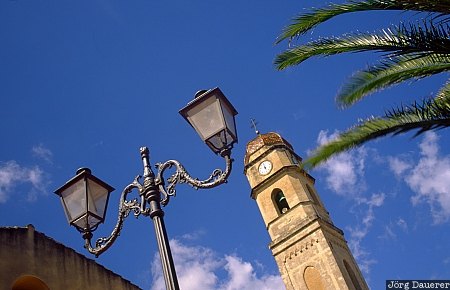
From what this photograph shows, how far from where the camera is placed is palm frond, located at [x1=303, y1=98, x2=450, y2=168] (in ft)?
18.4

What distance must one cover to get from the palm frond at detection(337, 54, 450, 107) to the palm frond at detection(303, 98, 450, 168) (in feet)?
1.28

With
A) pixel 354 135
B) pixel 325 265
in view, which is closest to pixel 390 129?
pixel 354 135

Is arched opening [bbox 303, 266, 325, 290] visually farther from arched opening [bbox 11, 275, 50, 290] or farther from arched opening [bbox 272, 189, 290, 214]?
arched opening [bbox 11, 275, 50, 290]

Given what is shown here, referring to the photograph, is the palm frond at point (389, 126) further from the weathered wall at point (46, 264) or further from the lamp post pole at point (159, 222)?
the weathered wall at point (46, 264)

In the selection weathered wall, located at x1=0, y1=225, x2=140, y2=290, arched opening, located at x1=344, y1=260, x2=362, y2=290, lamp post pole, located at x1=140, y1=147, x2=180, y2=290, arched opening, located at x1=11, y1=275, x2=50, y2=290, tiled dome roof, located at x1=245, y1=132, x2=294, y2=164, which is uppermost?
tiled dome roof, located at x1=245, y1=132, x2=294, y2=164

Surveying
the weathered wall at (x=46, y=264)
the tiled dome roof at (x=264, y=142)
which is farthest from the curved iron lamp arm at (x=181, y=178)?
the tiled dome roof at (x=264, y=142)

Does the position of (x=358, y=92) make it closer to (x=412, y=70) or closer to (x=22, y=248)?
(x=412, y=70)

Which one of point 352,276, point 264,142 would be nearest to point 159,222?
point 352,276

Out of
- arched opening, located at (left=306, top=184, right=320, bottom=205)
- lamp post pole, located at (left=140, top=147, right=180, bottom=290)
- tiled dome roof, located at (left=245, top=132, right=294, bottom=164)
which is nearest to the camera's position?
lamp post pole, located at (left=140, top=147, right=180, bottom=290)

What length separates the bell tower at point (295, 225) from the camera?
24.1 m

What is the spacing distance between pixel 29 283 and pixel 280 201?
19.3 meters

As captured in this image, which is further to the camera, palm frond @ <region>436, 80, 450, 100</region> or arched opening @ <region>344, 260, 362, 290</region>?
arched opening @ <region>344, 260, 362, 290</region>

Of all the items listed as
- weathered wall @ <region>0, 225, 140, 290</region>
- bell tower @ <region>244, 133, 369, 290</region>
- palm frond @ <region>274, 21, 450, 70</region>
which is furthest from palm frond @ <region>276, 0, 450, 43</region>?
bell tower @ <region>244, 133, 369, 290</region>

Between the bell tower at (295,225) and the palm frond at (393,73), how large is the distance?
60.2 ft
